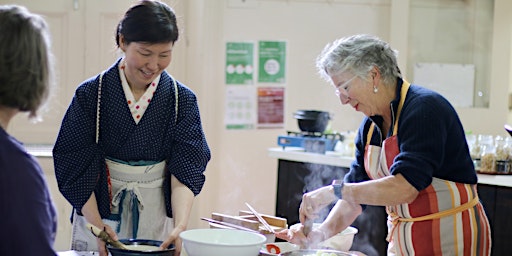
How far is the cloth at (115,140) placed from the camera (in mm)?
2561

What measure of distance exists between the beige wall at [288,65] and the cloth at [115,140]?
9.05 ft

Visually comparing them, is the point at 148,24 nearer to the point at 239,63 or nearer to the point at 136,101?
the point at 136,101

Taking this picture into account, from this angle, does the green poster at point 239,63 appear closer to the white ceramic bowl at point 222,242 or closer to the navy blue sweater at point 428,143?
the navy blue sweater at point 428,143

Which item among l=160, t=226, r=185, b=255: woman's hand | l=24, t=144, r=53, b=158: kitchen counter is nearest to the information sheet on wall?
l=24, t=144, r=53, b=158: kitchen counter

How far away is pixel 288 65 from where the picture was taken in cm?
582

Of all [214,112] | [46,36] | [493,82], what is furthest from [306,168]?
[46,36]

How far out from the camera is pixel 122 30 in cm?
259

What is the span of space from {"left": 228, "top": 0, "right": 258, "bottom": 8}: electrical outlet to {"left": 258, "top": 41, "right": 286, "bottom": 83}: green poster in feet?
0.97

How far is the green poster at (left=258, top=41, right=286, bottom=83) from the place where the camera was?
5.74 m

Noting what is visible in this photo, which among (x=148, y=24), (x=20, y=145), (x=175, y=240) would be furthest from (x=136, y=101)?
(x=20, y=145)

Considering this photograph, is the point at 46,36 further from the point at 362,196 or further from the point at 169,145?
the point at 362,196

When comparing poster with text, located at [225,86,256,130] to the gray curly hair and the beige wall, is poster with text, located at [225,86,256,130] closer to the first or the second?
the beige wall

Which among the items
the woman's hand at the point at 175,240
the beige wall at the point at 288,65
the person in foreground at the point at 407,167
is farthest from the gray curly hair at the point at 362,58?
the beige wall at the point at 288,65

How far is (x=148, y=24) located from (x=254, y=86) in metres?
3.24
